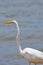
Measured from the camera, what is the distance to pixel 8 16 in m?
15.0

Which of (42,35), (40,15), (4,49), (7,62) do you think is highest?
(40,15)

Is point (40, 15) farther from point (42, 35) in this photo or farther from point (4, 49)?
point (4, 49)

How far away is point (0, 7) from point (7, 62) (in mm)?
7379

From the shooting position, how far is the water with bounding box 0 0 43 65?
1002cm

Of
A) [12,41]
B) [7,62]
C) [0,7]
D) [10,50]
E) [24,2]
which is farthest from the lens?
[24,2]

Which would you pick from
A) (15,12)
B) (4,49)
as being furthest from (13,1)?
(4,49)

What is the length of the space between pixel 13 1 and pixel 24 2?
514 millimetres

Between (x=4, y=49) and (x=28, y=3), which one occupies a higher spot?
(x=28, y=3)

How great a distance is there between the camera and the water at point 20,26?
1002 centimetres

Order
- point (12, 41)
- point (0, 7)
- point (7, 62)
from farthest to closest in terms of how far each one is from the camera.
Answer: point (0, 7) < point (12, 41) < point (7, 62)

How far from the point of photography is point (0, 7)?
1667cm

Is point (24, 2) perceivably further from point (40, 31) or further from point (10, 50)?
point (10, 50)

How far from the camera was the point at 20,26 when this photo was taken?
520 inches

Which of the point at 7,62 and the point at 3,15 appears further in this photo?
the point at 3,15
